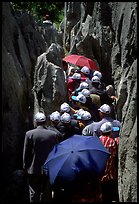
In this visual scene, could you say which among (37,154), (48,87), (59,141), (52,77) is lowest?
(37,154)

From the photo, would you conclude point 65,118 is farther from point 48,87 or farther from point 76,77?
point 76,77

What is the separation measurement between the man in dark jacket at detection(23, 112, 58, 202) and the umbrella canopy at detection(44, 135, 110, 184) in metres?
0.94

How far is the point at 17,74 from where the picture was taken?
9.88 metres

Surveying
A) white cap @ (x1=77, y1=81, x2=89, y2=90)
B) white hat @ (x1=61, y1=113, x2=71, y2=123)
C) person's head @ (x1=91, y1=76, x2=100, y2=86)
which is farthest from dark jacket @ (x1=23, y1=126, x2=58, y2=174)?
person's head @ (x1=91, y1=76, x2=100, y2=86)

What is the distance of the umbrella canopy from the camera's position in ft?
20.9

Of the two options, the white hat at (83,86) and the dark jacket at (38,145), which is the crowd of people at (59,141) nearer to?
the dark jacket at (38,145)

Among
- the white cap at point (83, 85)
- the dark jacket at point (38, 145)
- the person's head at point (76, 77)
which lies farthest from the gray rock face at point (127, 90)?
the dark jacket at point (38, 145)

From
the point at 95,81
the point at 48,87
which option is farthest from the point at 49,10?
the point at 48,87

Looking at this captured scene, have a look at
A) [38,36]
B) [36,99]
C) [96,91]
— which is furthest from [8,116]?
[38,36]

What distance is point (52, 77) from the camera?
9984 millimetres

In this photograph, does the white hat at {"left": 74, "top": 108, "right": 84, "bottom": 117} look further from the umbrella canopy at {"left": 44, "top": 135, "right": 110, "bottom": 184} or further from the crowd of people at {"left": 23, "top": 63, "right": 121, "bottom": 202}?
the umbrella canopy at {"left": 44, "top": 135, "right": 110, "bottom": 184}

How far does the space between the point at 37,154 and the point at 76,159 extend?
148 cm

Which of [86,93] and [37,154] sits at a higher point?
[86,93]

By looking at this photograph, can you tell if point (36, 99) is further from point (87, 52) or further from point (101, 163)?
point (87, 52)
